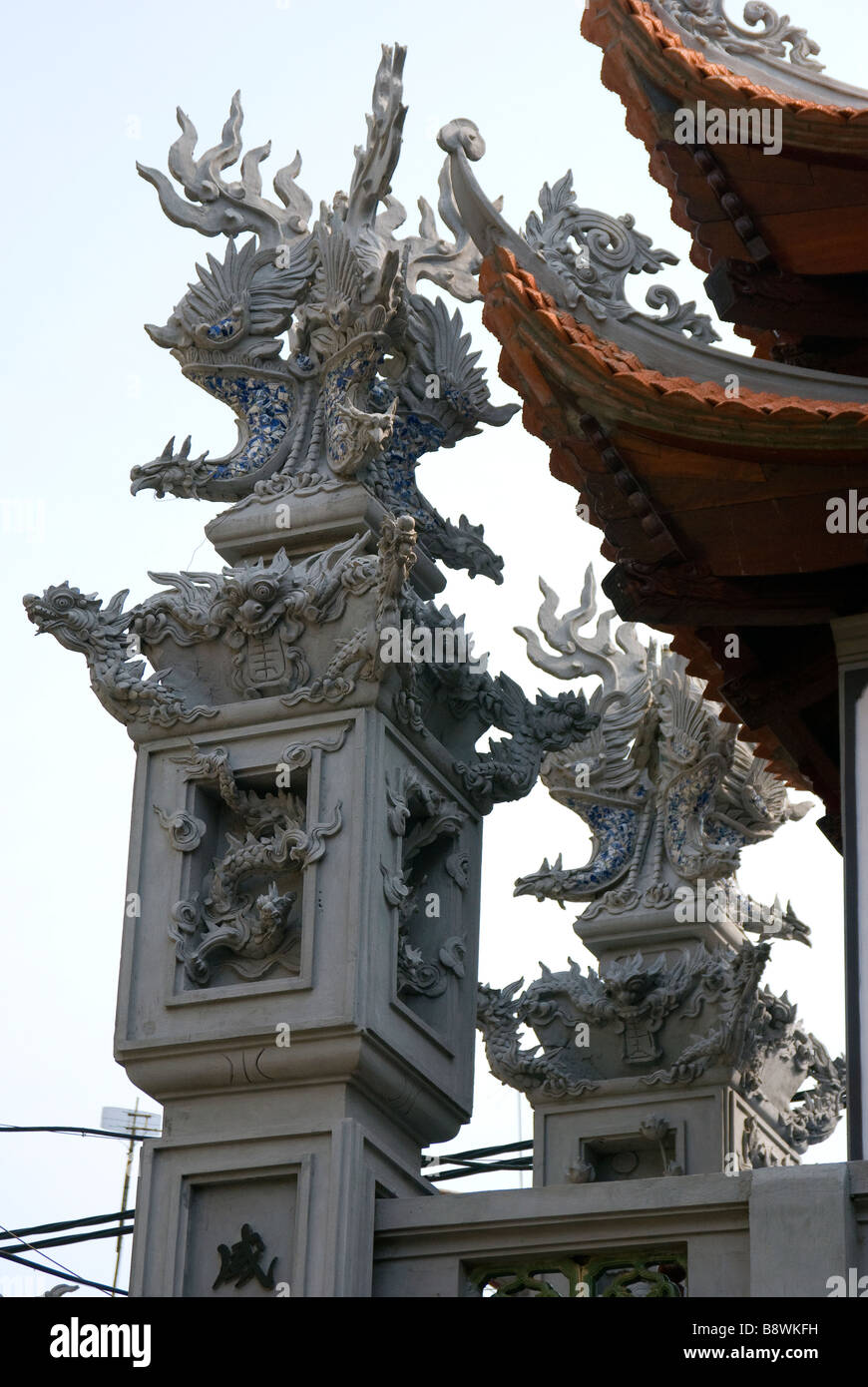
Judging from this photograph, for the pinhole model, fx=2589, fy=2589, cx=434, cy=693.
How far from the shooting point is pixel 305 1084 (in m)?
10.5

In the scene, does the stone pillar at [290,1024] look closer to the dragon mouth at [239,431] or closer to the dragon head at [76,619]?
the dragon head at [76,619]

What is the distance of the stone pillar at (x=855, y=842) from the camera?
10.5 metres

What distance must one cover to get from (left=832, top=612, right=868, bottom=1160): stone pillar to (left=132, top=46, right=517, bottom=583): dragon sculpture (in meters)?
1.93

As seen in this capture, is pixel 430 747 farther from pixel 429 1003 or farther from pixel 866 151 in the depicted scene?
pixel 866 151

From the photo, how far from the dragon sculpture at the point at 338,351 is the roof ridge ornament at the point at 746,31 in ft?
6.06

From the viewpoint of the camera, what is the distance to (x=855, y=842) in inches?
435

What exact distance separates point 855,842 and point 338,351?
331 centimetres

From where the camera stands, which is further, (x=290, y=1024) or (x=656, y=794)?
(x=656, y=794)

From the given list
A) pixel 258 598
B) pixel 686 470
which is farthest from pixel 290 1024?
pixel 686 470

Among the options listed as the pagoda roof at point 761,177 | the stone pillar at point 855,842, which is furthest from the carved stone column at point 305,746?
the stone pillar at point 855,842

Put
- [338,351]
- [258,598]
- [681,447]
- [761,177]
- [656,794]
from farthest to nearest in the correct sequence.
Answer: [656,794] → [761,177] → [338,351] → [258,598] → [681,447]

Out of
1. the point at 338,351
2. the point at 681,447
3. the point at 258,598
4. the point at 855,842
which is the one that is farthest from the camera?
the point at 338,351

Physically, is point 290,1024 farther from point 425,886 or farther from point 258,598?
point 258,598
